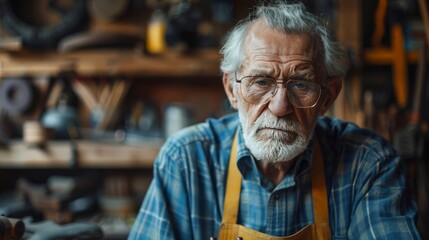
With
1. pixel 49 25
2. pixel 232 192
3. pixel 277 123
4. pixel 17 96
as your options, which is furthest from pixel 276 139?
pixel 49 25

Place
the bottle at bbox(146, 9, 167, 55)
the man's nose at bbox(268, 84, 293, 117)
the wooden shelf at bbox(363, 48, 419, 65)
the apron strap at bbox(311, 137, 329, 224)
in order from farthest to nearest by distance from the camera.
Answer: the bottle at bbox(146, 9, 167, 55) < the wooden shelf at bbox(363, 48, 419, 65) < the apron strap at bbox(311, 137, 329, 224) < the man's nose at bbox(268, 84, 293, 117)

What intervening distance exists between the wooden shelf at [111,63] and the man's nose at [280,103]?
1189 mm

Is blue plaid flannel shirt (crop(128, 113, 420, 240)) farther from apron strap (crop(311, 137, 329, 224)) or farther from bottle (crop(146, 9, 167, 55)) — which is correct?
bottle (crop(146, 9, 167, 55))

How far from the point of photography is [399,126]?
2.49m

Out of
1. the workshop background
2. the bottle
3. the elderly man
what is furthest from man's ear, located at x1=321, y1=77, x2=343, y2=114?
the bottle

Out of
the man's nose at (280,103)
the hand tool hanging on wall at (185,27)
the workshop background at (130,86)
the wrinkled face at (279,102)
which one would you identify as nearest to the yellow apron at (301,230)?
the wrinkled face at (279,102)

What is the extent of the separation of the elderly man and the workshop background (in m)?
0.92

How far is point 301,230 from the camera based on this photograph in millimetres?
1296

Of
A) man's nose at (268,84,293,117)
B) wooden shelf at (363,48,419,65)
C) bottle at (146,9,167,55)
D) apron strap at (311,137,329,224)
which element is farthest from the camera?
bottle at (146,9,167,55)

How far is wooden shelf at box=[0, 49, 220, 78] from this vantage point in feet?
8.04

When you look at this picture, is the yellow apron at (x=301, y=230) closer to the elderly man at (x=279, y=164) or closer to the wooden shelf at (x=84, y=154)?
the elderly man at (x=279, y=164)

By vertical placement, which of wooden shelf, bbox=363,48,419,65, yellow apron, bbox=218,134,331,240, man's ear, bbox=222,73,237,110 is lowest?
yellow apron, bbox=218,134,331,240

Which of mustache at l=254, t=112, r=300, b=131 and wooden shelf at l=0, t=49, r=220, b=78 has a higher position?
wooden shelf at l=0, t=49, r=220, b=78

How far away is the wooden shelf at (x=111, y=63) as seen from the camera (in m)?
2.45
